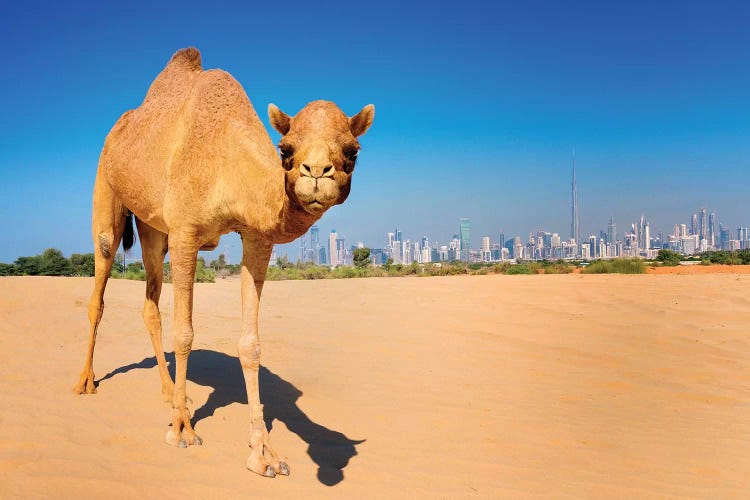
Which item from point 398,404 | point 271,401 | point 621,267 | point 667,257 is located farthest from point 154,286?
point 667,257

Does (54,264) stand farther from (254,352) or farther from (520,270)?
(254,352)

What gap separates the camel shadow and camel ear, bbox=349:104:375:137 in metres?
2.50

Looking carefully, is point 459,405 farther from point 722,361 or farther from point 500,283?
point 500,283

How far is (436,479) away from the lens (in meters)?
4.16

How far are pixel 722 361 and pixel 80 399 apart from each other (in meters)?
8.65

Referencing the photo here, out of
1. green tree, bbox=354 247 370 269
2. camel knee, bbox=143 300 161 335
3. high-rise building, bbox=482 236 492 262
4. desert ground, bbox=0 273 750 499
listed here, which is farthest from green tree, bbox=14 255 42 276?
high-rise building, bbox=482 236 492 262

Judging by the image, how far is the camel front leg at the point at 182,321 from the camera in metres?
4.57

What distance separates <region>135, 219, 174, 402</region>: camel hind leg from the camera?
5.71 meters

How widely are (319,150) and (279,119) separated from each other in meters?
0.44

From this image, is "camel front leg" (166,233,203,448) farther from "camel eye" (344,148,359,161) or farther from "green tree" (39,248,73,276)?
"green tree" (39,248,73,276)

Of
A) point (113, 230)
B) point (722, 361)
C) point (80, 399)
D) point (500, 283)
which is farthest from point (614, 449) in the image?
point (500, 283)

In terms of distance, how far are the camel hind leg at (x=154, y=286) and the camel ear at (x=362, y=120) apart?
3.42 m

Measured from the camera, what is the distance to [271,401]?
5.99 m

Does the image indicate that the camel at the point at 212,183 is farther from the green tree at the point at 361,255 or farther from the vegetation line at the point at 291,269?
the green tree at the point at 361,255
